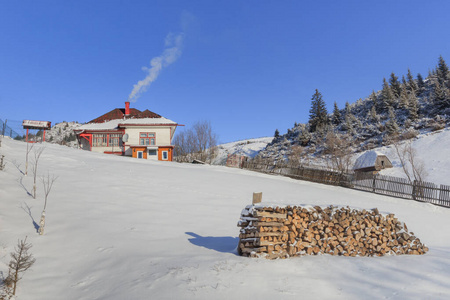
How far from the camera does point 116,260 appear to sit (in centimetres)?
605

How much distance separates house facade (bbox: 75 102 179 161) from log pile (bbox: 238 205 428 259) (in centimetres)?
3009

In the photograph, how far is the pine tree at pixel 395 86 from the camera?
76644 millimetres

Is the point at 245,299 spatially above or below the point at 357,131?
below

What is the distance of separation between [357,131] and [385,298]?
67.2 metres

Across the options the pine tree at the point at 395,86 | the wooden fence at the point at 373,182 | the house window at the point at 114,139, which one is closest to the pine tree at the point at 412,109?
the pine tree at the point at 395,86

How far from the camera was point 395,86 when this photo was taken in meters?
78.2

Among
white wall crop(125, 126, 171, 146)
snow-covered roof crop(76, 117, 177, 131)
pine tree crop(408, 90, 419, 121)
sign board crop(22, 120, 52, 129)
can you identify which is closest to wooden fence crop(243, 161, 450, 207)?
white wall crop(125, 126, 171, 146)

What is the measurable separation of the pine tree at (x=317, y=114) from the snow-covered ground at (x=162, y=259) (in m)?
65.6

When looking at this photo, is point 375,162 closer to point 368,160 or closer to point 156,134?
point 368,160

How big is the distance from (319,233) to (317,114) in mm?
76397

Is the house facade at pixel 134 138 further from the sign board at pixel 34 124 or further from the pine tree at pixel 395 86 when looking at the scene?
the pine tree at pixel 395 86

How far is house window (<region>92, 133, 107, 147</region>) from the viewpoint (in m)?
35.5

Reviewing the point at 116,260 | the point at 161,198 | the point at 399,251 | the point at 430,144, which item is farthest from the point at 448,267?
the point at 430,144

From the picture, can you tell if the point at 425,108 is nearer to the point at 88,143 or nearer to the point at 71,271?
the point at 88,143
